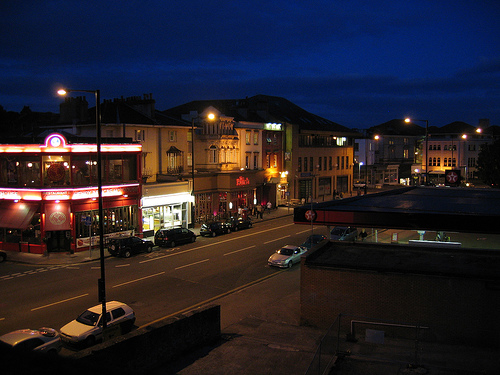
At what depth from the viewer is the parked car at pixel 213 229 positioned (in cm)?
4000

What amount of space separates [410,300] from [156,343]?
8761 millimetres

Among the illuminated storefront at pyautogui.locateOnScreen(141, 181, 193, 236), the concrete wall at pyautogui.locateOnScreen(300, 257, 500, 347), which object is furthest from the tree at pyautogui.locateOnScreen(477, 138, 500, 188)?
the concrete wall at pyautogui.locateOnScreen(300, 257, 500, 347)

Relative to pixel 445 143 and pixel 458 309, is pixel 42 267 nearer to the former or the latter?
pixel 458 309

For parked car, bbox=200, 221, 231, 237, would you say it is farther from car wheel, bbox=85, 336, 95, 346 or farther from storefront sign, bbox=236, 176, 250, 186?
car wheel, bbox=85, 336, 95, 346

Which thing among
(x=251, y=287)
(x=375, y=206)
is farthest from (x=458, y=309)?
(x=251, y=287)

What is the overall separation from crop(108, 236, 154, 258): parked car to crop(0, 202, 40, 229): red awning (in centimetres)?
597

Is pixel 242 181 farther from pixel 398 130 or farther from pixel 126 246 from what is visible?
pixel 398 130

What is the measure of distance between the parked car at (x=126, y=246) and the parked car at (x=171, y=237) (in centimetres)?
210

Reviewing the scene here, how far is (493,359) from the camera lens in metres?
13.3

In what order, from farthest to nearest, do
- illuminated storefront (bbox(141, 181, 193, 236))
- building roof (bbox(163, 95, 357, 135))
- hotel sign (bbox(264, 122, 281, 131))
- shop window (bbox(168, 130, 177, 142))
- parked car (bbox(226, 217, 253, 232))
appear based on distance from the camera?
building roof (bbox(163, 95, 357, 135)) → hotel sign (bbox(264, 122, 281, 131)) → shop window (bbox(168, 130, 177, 142)) → parked car (bbox(226, 217, 253, 232)) → illuminated storefront (bbox(141, 181, 193, 236))

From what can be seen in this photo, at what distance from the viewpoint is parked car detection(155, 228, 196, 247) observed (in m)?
35.0

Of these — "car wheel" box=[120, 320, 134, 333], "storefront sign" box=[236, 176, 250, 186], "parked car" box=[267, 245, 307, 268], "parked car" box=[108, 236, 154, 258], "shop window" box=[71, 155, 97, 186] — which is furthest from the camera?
"storefront sign" box=[236, 176, 250, 186]

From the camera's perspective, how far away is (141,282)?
81.9ft

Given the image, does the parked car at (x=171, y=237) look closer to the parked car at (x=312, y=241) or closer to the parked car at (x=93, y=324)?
the parked car at (x=312, y=241)
